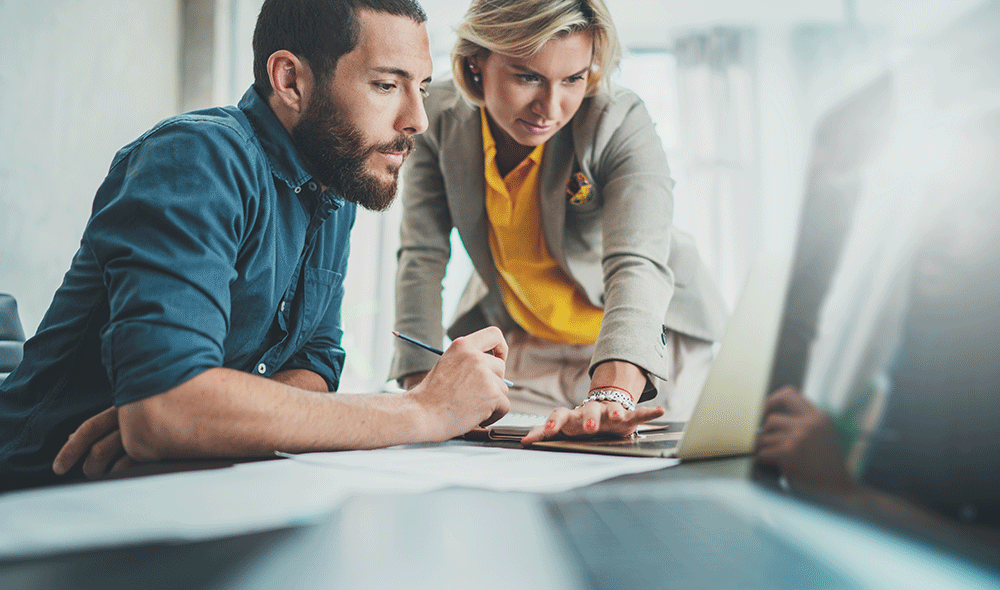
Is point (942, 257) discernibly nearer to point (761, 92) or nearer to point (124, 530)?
point (124, 530)

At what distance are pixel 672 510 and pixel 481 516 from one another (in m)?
0.11

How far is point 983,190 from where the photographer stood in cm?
→ 29

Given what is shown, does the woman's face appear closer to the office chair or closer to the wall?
the office chair

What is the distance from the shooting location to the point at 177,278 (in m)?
0.66

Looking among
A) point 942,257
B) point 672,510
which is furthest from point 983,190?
point 672,510

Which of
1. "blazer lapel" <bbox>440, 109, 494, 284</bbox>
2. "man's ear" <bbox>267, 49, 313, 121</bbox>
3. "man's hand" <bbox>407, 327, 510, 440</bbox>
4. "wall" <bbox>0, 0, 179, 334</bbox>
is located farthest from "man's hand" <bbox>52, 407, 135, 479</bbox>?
"wall" <bbox>0, 0, 179, 334</bbox>

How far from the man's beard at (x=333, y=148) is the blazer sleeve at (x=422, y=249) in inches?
14.0

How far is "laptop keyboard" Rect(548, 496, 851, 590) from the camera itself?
9.7 inches

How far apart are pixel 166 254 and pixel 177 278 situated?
3 cm

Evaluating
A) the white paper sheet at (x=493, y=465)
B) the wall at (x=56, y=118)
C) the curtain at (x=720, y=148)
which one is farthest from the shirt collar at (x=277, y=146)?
the curtain at (x=720, y=148)

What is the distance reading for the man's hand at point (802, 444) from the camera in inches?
12.3

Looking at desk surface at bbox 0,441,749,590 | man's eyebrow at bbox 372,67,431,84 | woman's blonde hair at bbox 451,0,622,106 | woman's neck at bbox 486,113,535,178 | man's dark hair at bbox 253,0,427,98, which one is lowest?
desk surface at bbox 0,441,749,590

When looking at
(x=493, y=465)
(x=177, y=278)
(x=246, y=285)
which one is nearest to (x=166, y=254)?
(x=177, y=278)

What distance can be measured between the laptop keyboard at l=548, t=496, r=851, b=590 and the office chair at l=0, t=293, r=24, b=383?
119 centimetres
